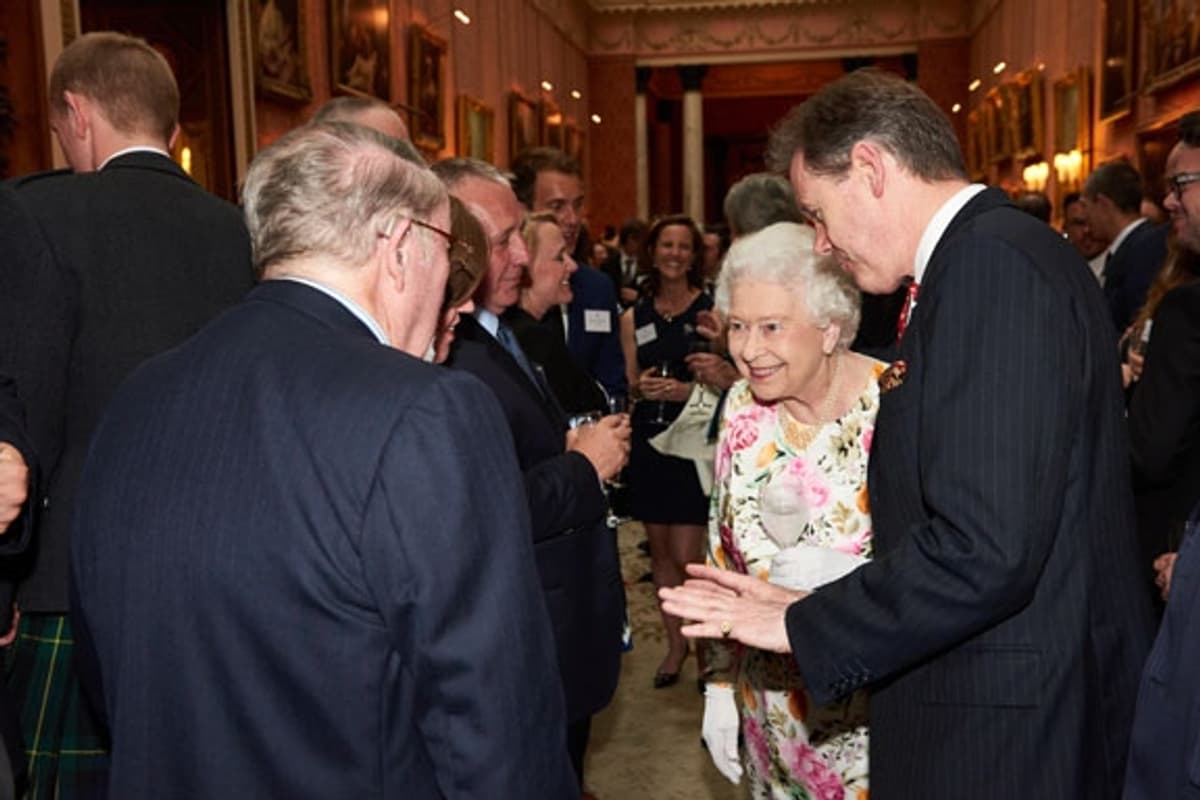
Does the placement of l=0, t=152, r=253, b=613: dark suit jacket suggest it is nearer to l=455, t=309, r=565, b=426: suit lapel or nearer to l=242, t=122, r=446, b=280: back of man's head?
l=455, t=309, r=565, b=426: suit lapel

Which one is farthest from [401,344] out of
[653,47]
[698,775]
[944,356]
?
[653,47]

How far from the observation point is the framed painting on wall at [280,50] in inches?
305

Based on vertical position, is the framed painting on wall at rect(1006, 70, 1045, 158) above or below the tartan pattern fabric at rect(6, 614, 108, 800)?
above

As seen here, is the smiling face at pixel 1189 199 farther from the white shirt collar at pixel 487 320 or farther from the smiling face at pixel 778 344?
the white shirt collar at pixel 487 320

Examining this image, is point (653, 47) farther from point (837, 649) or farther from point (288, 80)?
point (837, 649)

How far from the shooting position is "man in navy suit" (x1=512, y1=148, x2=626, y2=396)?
4.45m

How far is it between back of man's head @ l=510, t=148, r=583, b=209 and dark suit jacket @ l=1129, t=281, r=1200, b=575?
2.32 meters

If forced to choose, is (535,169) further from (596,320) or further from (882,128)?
(882,128)

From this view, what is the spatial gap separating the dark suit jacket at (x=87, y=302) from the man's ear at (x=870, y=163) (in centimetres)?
164

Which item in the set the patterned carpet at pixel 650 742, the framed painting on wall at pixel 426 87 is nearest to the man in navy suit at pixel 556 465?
the patterned carpet at pixel 650 742

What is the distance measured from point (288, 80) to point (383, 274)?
292 inches

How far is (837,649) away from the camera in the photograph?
165 centimetres

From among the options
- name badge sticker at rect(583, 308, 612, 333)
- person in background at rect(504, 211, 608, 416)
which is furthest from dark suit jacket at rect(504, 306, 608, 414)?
name badge sticker at rect(583, 308, 612, 333)

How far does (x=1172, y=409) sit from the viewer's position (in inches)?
119
